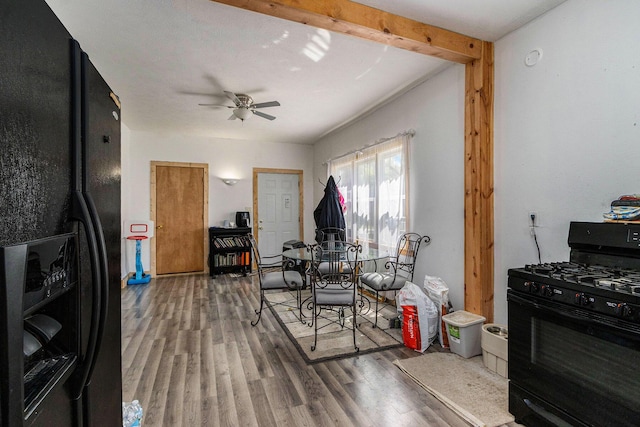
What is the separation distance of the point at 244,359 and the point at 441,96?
10.3 feet

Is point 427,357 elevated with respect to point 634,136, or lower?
lower

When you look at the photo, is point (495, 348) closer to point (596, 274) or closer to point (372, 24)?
point (596, 274)

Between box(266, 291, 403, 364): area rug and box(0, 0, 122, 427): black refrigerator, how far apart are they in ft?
6.33

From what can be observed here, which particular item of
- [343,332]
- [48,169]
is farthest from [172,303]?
[48,169]

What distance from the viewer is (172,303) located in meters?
4.18

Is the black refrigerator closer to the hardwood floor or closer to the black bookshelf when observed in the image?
the hardwood floor

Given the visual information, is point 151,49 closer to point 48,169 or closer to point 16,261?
point 48,169

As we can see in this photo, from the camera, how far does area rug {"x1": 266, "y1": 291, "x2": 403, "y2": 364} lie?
8.96ft

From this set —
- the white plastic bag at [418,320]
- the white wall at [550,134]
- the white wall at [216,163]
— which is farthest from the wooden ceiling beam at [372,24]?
the white wall at [216,163]

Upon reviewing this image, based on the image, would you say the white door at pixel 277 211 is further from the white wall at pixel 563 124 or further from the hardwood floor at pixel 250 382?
the white wall at pixel 563 124

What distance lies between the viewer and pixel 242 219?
20.1ft

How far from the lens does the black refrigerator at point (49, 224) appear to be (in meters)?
0.50

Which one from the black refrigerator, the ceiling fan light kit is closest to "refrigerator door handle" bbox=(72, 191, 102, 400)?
the black refrigerator

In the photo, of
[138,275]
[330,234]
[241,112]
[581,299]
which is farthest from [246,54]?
[138,275]
